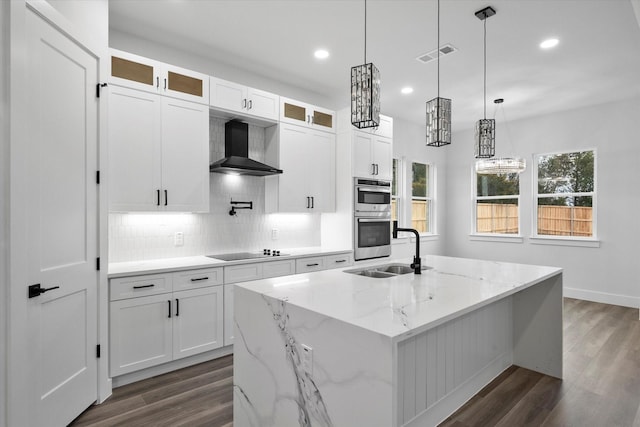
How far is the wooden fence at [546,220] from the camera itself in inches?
220

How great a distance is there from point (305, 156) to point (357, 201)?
0.91 metres

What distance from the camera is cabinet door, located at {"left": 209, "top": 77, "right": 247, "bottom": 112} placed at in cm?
350

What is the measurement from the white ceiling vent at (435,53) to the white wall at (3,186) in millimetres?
3403

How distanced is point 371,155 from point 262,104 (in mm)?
1685

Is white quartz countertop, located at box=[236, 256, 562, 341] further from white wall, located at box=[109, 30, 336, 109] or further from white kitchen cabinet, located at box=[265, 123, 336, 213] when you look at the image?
white wall, located at box=[109, 30, 336, 109]

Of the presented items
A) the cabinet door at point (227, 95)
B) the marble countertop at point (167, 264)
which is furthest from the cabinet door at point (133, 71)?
the marble countertop at point (167, 264)

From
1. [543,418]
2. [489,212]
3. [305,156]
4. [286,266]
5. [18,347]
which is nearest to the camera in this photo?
[18,347]

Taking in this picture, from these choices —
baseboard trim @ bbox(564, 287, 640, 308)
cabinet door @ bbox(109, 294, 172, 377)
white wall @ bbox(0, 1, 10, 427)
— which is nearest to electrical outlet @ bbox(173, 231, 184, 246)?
cabinet door @ bbox(109, 294, 172, 377)

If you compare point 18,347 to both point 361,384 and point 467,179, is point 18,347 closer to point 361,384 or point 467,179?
point 361,384

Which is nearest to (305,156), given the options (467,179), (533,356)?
(533,356)

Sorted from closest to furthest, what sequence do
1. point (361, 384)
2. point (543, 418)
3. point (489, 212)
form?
point (361, 384) → point (543, 418) → point (489, 212)

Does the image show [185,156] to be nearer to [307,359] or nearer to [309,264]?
[309,264]

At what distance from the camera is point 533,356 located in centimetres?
302

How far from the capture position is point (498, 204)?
21.4 ft
